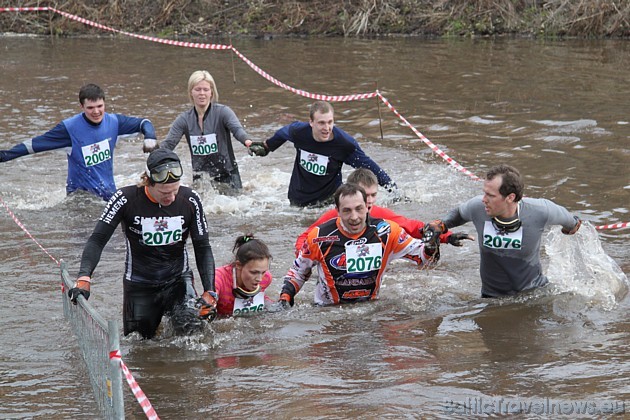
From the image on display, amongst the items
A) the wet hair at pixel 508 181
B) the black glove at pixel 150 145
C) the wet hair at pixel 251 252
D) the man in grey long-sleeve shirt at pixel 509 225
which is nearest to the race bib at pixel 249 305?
the wet hair at pixel 251 252

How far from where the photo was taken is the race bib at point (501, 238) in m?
6.88

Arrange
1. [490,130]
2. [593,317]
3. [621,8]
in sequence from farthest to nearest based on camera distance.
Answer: [621,8]
[490,130]
[593,317]

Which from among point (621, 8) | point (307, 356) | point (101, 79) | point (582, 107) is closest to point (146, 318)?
point (307, 356)

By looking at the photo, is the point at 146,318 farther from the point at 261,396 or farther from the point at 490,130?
the point at 490,130

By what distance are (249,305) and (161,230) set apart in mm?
1082

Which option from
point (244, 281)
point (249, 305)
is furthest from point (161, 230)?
point (249, 305)

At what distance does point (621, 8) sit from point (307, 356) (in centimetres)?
1888

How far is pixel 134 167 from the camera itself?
13.5 meters

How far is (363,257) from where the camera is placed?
684 cm

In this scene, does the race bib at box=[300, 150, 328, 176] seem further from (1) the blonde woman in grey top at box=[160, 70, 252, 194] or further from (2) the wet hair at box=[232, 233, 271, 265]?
(2) the wet hair at box=[232, 233, 271, 265]

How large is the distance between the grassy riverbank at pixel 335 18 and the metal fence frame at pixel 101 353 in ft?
63.4

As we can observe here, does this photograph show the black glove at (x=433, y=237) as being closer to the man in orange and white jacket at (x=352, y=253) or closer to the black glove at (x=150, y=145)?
the man in orange and white jacket at (x=352, y=253)

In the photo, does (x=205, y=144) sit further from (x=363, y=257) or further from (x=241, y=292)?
(x=363, y=257)

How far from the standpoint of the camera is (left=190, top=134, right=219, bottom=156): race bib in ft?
35.6
